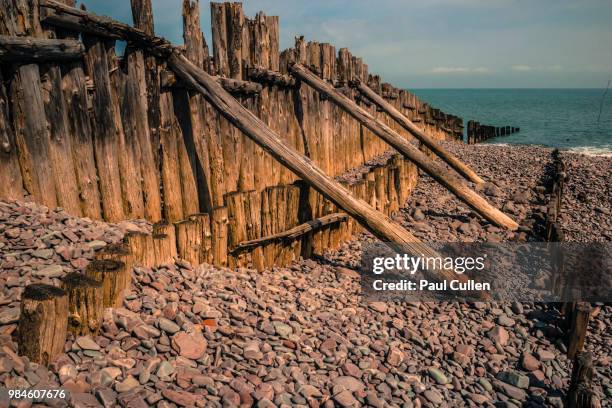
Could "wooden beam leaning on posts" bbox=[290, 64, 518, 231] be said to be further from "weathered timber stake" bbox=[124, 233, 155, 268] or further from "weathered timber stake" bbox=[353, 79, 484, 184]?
"weathered timber stake" bbox=[124, 233, 155, 268]

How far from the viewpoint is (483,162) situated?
10.8 m

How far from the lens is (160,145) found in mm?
4445

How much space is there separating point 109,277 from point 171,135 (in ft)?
6.41

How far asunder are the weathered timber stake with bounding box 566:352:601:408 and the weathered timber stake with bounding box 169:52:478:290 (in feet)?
5.51

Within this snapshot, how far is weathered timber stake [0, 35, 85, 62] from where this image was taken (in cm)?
330

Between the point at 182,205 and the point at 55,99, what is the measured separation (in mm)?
1592

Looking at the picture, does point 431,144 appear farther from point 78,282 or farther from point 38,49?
point 78,282

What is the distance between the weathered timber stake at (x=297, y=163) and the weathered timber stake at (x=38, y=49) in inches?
37.3

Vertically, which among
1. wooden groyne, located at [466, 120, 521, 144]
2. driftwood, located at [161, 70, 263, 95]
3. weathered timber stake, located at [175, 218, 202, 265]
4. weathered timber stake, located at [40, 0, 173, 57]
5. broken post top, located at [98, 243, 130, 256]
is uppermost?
weathered timber stake, located at [40, 0, 173, 57]

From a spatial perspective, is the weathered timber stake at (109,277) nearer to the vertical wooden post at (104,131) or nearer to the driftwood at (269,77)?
the vertical wooden post at (104,131)

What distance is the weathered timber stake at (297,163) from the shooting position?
4.42 metres

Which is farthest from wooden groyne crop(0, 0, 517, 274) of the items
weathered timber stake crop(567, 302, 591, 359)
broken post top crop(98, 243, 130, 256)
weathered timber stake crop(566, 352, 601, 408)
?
weathered timber stake crop(566, 352, 601, 408)

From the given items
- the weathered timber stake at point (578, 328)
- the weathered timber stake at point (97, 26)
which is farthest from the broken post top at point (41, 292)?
the weathered timber stake at point (578, 328)

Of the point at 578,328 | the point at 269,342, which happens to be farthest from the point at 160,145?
the point at 578,328
